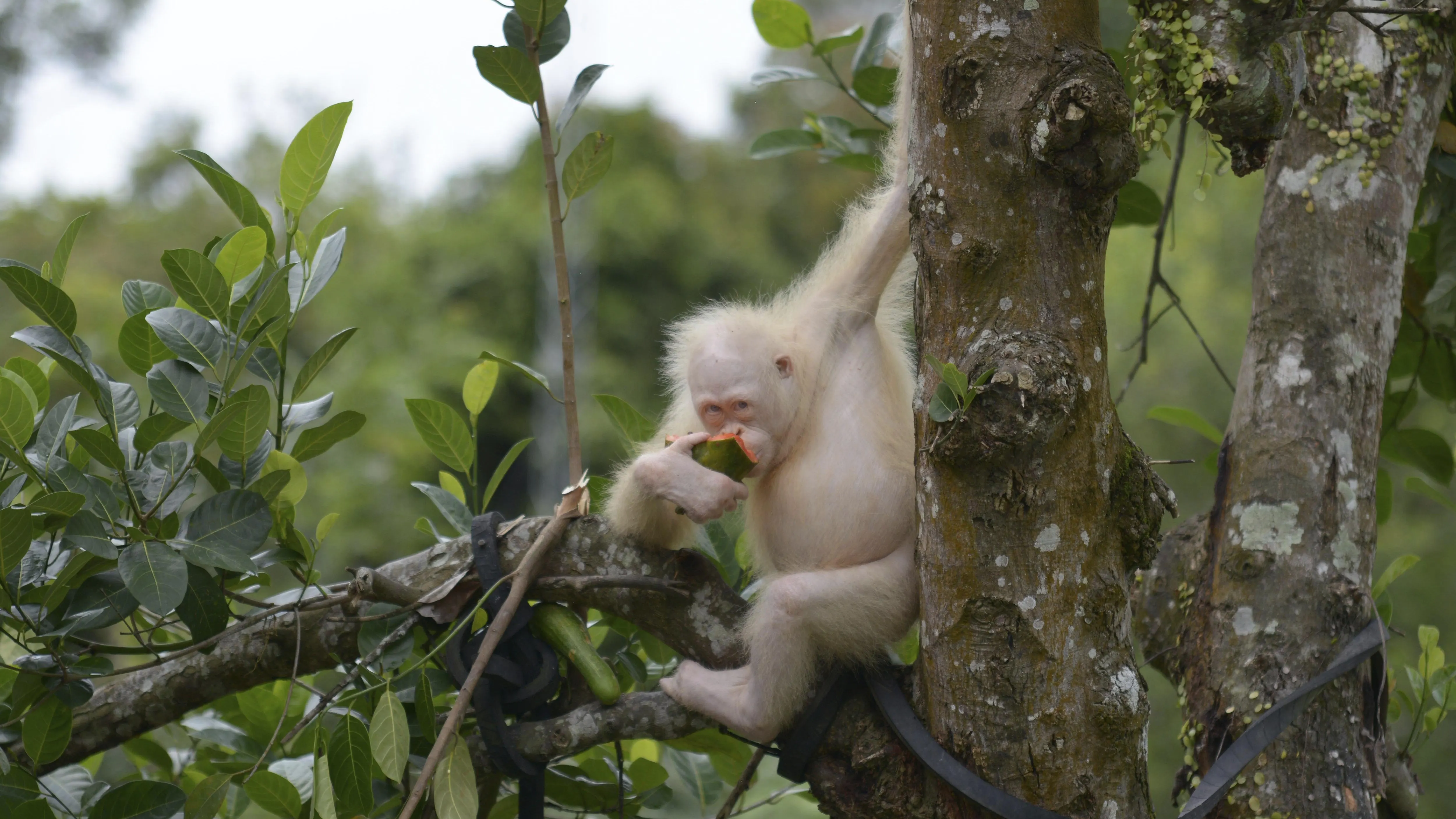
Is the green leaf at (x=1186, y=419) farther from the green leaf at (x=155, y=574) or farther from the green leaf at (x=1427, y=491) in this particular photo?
the green leaf at (x=155, y=574)

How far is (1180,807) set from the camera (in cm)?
207

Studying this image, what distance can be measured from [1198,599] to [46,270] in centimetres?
234

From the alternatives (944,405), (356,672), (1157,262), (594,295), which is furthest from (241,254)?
(594,295)

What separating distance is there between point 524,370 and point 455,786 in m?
0.76

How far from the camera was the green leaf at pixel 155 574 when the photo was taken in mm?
1592

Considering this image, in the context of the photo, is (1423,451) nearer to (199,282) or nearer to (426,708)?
(426,708)

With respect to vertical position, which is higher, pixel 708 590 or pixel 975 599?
pixel 975 599

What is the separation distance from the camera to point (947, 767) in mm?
1521

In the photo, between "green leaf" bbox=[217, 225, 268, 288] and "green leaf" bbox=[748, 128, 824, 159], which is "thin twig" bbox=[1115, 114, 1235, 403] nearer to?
"green leaf" bbox=[748, 128, 824, 159]

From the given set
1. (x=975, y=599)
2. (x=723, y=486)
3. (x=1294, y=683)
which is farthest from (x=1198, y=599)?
(x=723, y=486)

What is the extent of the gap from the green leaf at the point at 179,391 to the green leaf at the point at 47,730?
0.58 meters

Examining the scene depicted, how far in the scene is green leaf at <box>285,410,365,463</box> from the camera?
1.92 meters

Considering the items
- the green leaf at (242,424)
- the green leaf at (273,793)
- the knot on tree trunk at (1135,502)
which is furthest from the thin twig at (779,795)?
the green leaf at (242,424)

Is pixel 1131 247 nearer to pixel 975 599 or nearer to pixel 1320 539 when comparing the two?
pixel 1320 539
